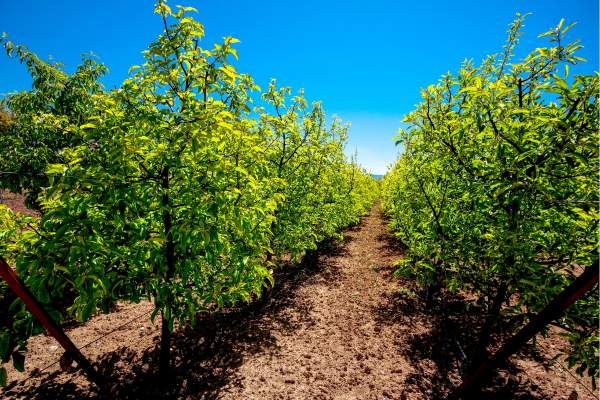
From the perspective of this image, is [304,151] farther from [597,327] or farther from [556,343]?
[556,343]

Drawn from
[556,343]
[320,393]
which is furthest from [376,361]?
[556,343]

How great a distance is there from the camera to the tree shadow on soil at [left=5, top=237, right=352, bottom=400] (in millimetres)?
4699

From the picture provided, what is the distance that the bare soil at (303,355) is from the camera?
15.9ft

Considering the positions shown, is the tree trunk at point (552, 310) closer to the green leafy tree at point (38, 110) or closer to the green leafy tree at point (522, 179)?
the green leafy tree at point (522, 179)

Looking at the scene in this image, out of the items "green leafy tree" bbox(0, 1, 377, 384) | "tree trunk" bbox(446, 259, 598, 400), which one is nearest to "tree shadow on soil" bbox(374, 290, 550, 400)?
"tree trunk" bbox(446, 259, 598, 400)

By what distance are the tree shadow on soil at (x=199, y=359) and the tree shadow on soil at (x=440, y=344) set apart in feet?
8.88

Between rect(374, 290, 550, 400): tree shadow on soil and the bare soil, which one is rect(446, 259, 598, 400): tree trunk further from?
the bare soil

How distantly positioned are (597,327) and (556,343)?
3946 mm

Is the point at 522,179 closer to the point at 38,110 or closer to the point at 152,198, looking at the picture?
the point at 152,198

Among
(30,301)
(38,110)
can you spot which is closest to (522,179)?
(30,301)

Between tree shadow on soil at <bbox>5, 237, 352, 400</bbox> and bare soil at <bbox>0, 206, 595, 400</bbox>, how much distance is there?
0.07 feet

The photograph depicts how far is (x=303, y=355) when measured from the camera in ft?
19.4

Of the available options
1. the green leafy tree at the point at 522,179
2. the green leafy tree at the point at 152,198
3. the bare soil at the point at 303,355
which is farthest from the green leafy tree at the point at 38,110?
the green leafy tree at the point at 522,179

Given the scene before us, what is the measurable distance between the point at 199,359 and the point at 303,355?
2.27m
